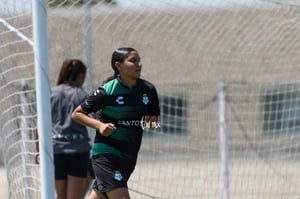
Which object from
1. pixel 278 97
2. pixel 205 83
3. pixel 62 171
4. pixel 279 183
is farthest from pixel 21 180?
pixel 278 97

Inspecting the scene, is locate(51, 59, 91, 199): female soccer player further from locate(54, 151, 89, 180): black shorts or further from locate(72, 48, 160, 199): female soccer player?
locate(72, 48, 160, 199): female soccer player

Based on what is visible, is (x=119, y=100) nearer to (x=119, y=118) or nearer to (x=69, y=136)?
(x=119, y=118)

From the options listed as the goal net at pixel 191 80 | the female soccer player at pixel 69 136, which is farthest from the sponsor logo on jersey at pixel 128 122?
the female soccer player at pixel 69 136

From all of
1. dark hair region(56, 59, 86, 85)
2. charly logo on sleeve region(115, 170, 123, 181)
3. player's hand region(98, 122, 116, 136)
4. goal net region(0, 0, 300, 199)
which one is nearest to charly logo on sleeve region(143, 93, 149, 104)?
player's hand region(98, 122, 116, 136)

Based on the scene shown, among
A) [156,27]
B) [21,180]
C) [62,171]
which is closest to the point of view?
[21,180]

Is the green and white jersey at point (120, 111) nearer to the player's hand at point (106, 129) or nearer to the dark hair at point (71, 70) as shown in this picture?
the player's hand at point (106, 129)

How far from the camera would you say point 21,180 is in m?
7.40

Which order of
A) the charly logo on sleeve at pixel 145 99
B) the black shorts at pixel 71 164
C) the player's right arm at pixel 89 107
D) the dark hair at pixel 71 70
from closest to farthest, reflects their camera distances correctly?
1. the player's right arm at pixel 89 107
2. the charly logo on sleeve at pixel 145 99
3. the dark hair at pixel 71 70
4. the black shorts at pixel 71 164

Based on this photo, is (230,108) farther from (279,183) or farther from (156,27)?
(156,27)

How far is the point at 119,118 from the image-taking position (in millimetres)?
6441

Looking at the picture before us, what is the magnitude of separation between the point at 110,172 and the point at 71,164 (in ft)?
6.56

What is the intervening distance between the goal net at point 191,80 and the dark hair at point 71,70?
33 cm

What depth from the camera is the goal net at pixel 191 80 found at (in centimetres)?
784

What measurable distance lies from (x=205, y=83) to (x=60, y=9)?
Answer: 9.88 ft
